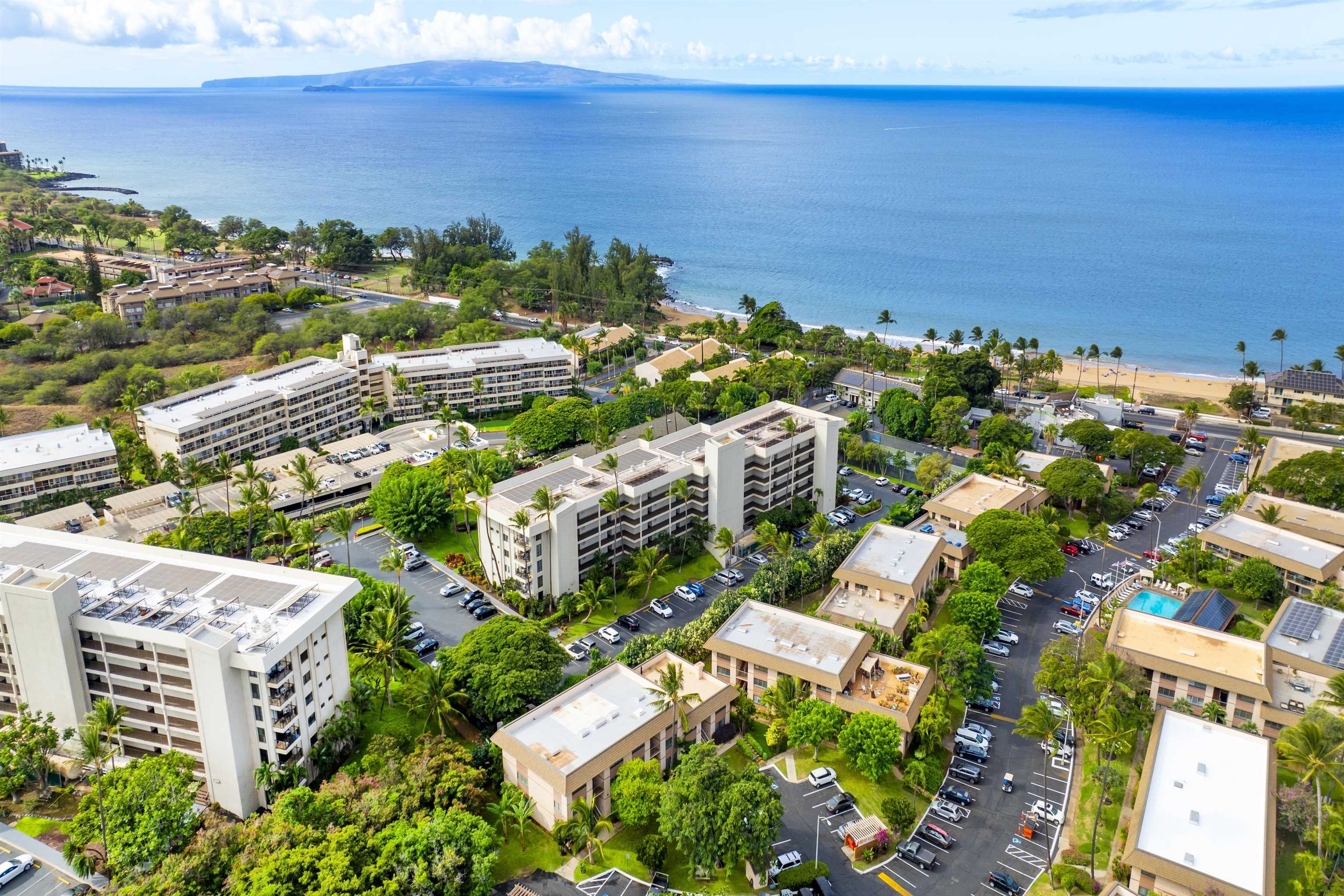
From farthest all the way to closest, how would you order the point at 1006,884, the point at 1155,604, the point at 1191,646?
the point at 1155,604, the point at 1191,646, the point at 1006,884

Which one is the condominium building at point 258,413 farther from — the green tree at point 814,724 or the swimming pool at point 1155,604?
the swimming pool at point 1155,604

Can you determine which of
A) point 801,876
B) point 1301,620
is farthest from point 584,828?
point 1301,620

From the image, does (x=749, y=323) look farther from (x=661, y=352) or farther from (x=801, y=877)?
(x=801, y=877)

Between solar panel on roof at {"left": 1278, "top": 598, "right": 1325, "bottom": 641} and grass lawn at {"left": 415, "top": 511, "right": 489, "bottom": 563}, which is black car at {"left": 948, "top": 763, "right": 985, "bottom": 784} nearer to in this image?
solar panel on roof at {"left": 1278, "top": 598, "right": 1325, "bottom": 641}

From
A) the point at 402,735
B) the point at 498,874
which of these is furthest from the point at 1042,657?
the point at 402,735

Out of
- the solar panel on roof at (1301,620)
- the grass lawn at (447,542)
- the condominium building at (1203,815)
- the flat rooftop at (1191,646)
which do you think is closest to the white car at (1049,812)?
the condominium building at (1203,815)

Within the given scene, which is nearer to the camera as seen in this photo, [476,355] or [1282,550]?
[1282,550]

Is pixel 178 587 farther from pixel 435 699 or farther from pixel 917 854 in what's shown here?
pixel 917 854
